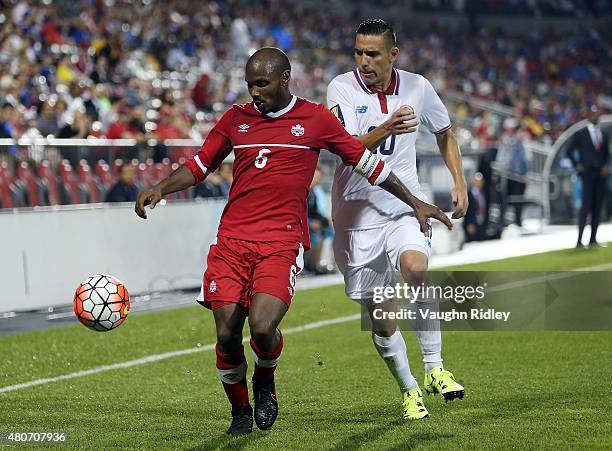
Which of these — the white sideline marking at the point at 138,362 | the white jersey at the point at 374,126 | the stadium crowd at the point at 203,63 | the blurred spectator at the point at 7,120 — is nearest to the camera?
the white jersey at the point at 374,126

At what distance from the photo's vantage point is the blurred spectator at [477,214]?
867 inches

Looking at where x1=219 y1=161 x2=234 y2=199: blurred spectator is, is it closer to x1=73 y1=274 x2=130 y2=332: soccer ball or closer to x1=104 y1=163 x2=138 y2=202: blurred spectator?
x1=104 y1=163 x2=138 y2=202: blurred spectator

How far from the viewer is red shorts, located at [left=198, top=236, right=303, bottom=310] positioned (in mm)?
6285

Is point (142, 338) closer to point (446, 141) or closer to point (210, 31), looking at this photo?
point (446, 141)

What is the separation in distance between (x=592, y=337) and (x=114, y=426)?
214 inches

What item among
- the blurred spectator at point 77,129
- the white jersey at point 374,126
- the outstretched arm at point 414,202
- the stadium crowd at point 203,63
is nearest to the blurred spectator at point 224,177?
the stadium crowd at point 203,63

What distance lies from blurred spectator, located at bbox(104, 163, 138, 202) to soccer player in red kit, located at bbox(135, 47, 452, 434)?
8408 millimetres

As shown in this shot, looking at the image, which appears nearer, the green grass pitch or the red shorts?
the red shorts

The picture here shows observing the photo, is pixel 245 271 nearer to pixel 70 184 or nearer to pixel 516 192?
pixel 70 184

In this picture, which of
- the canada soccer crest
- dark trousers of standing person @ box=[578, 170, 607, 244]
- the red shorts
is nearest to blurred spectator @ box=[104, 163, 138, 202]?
the red shorts

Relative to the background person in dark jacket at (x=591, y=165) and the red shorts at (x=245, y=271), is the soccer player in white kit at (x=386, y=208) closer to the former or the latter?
the red shorts at (x=245, y=271)

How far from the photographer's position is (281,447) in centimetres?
618

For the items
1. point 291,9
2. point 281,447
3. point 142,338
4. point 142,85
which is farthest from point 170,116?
point 291,9

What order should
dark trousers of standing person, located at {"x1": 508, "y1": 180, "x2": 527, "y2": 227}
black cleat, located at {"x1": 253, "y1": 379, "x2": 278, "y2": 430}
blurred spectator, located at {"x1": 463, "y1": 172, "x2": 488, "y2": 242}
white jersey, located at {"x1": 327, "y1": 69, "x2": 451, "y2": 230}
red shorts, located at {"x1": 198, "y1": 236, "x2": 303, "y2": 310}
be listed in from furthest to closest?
dark trousers of standing person, located at {"x1": 508, "y1": 180, "x2": 527, "y2": 227}
blurred spectator, located at {"x1": 463, "y1": 172, "x2": 488, "y2": 242}
white jersey, located at {"x1": 327, "y1": 69, "x2": 451, "y2": 230}
black cleat, located at {"x1": 253, "y1": 379, "x2": 278, "y2": 430}
red shorts, located at {"x1": 198, "y1": 236, "x2": 303, "y2": 310}
